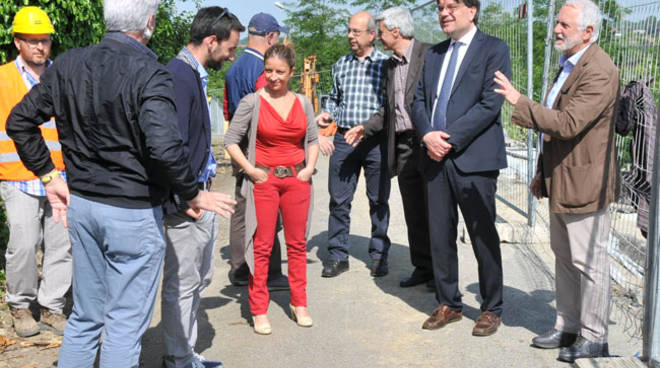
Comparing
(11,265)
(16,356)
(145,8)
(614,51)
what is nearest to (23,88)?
(11,265)

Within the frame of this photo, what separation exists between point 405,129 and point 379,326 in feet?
5.73

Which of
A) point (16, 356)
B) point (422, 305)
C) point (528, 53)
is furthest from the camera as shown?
point (528, 53)

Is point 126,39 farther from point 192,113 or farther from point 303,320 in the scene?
point 303,320

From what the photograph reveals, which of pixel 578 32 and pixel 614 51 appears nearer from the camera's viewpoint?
pixel 578 32

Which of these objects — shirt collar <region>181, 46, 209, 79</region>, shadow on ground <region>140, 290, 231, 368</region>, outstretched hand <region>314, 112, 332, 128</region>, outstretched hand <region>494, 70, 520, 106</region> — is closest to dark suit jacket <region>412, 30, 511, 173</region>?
outstretched hand <region>494, 70, 520, 106</region>

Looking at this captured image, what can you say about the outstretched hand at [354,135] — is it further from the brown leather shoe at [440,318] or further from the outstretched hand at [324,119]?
the brown leather shoe at [440,318]

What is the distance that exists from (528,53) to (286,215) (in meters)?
3.36

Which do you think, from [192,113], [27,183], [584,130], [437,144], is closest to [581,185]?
[584,130]

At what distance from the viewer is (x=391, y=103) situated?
6113mm

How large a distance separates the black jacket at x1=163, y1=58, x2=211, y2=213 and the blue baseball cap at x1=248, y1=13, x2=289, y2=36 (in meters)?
2.04

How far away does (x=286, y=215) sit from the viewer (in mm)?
5188

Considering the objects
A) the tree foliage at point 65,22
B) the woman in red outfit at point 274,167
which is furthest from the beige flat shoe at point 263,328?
the tree foliage at point 65,22

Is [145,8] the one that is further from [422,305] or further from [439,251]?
[422,305]

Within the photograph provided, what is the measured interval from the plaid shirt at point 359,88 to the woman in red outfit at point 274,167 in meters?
1.19
